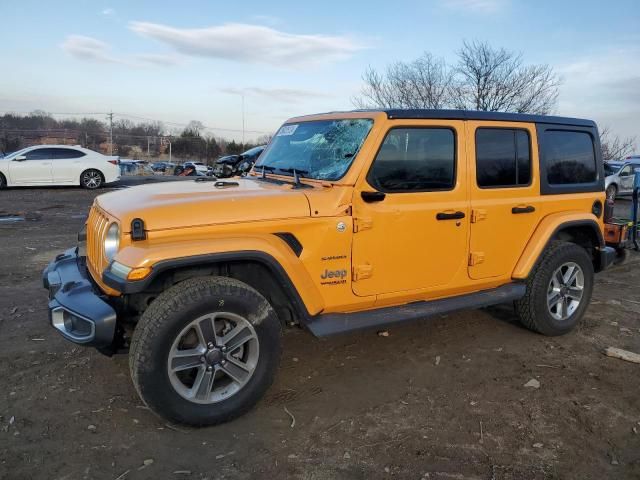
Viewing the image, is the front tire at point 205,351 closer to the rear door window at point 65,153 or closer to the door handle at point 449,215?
the door handle at point 449,215

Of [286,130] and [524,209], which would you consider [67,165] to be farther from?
[524,209]

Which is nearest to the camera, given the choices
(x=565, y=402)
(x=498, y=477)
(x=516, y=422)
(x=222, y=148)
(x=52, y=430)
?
(x=498, y=477)

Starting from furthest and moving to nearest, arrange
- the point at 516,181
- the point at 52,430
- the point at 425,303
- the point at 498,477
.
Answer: the point at 516,181, the point at 425,303, the point at 52,430, the point at 498,477

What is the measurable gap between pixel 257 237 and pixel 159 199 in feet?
2.19

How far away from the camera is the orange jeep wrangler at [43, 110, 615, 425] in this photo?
117 inches

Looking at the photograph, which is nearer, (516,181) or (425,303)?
(425,303)

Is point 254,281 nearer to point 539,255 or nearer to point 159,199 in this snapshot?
point 159,199

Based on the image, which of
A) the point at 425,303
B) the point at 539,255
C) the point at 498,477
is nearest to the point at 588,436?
the point at 498,477

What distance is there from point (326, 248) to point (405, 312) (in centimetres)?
85

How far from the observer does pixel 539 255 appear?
14.4ft

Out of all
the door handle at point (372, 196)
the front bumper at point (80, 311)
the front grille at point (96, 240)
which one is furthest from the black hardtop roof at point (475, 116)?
the front bumper at point (80, 311)

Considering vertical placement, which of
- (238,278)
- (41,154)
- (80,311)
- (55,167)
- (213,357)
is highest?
(41,154)

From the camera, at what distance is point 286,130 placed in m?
4.56

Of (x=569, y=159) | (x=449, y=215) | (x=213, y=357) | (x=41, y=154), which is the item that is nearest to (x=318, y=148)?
(x=449, y=215)
